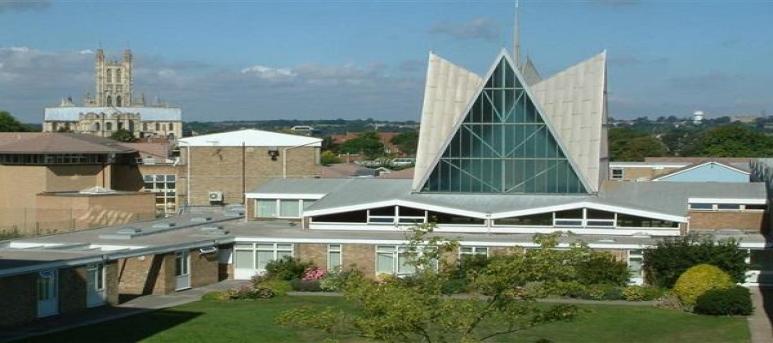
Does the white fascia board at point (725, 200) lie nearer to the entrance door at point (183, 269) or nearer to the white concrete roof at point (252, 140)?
the entrance door at point (183, 269)

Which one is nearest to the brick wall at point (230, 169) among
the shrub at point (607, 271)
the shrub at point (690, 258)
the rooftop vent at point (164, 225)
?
the rooftop vent at point (164, 225)

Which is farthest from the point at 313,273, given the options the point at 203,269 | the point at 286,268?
the point at 203,269

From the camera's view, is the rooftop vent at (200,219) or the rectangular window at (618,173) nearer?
the rooftop vent at (200,219)

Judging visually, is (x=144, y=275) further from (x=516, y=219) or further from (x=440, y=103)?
(x=440, y=103)

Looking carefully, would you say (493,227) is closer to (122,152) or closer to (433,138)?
(433,138)

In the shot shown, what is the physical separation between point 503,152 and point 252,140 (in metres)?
26.0

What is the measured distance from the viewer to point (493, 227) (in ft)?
Answer: 150

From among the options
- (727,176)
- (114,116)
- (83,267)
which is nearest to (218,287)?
(83,267)

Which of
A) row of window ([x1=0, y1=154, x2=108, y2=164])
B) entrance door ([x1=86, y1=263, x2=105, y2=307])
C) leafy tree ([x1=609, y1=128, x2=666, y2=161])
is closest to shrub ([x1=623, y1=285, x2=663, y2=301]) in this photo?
entrance door ([x1=86, y1=263, x2=105, y2=307])

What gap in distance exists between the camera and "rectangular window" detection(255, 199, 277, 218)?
5412 cm

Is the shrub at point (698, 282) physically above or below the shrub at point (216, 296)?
above

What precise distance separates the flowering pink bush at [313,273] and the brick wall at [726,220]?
1655 cm

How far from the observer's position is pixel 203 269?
42.9m

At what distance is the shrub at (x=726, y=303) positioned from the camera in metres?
35.3
